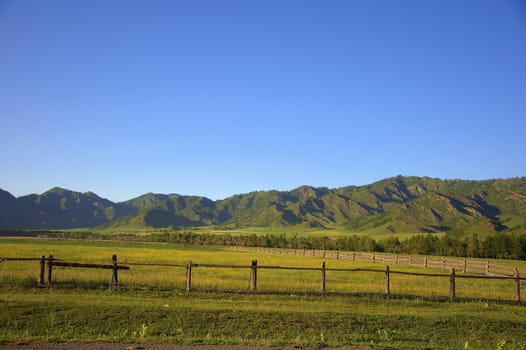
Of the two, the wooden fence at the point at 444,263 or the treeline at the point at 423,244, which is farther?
the treeline at the point at 423,244

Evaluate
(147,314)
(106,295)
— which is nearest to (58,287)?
(106,295)

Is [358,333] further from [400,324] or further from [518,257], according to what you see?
[518,257]

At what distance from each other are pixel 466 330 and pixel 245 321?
7.55 meters

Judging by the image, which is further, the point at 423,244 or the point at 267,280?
the point at 423,244

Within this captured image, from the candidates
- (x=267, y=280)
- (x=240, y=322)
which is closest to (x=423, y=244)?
(x=267, y=280)

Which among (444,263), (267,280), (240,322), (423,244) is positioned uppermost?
(240,322)

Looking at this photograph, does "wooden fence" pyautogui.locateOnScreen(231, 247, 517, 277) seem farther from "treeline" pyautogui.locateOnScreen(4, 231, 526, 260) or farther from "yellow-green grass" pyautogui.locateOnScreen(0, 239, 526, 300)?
"treeline" pyautogui.locateOnScreen(4, 231, 526, 260)

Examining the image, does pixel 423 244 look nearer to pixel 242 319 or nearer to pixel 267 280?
pixel 267 280

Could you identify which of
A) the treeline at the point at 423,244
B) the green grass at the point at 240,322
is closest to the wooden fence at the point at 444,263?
the green grass at the point at 240,322

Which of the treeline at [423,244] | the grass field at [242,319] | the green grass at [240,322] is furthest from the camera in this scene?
the treeline at [423,244]

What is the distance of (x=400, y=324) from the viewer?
50.0 feet

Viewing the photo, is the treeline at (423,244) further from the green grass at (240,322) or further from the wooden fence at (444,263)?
the green grass at (240,322)

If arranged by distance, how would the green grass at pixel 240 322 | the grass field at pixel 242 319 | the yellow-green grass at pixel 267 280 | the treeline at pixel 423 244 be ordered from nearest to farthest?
the green grass at pixel 240 322
the grass field at pixel 242 319
the yellow-green grass at pixel 267 280
the treeline at pixel 423 244

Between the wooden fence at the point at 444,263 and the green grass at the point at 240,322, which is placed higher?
the green grass at the point at 240,322
